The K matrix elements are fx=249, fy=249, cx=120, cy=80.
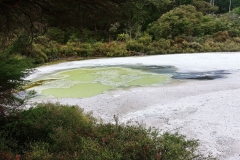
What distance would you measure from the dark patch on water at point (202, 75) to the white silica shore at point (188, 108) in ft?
1.60

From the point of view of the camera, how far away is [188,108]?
6.44 meters

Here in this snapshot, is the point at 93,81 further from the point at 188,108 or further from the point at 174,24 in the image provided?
the point at 174,24

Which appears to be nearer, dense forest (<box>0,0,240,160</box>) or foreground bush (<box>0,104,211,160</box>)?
dense forest (<box>0,0,240,160</box>)

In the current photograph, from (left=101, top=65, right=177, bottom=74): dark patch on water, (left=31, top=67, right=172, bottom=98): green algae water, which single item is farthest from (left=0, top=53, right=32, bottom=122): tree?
(left=101, top=65, right=177, bottom=74): dark patch on water

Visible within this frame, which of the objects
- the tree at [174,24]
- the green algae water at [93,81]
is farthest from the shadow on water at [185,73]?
the tree at [174,24]

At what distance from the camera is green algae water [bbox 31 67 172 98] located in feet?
27.7

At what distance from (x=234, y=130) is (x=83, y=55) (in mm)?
13852

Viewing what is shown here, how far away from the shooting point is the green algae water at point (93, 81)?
27.7 ft

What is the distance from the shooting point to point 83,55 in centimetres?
1767

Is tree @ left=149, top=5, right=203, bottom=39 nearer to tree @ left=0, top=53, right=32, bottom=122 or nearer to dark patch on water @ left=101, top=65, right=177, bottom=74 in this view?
dark patch on water @ left=101, top=65, right=177, bottom=74

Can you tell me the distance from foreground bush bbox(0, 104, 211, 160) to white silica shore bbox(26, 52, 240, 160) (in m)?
0.83

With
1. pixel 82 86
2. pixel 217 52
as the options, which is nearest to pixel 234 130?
pixel 82 86

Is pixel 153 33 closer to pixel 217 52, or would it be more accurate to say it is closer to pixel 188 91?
pixel 217 52

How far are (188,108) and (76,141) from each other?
3.60 metres
